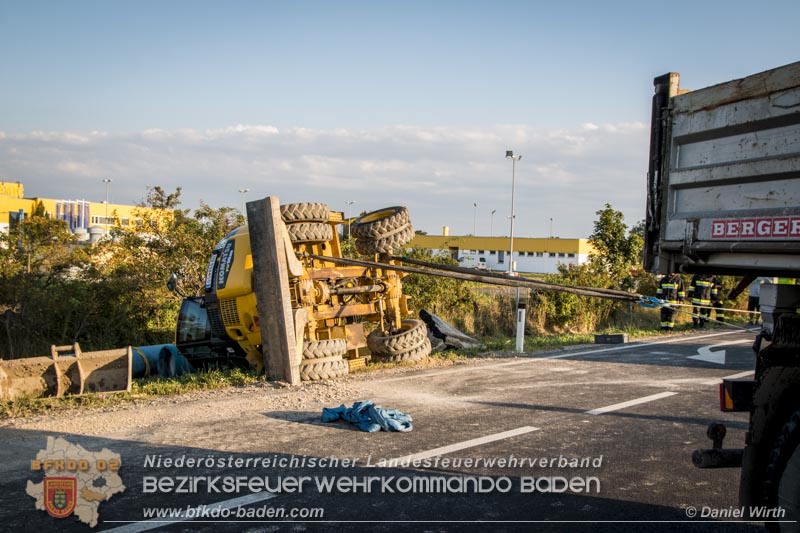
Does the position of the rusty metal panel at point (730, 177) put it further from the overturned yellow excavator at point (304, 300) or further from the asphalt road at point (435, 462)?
the overturned yellow excavator at point (304, 300)

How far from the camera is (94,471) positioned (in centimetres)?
527

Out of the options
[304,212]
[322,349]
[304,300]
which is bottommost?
[322,349]

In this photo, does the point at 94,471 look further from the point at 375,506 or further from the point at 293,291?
the point at 293,291

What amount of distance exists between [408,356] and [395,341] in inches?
13.9

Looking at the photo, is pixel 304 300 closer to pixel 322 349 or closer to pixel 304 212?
pixel 322 349

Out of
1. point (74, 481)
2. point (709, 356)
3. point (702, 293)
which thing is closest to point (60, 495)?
point (74, 481)

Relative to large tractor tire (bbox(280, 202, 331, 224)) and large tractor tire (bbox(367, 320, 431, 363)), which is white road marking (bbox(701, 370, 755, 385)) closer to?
large tractor tire (bbox(367, 320, 431, 363))

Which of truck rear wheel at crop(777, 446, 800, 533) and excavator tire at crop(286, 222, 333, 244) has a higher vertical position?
excavator tire at crop(286, 222, 333, 244)

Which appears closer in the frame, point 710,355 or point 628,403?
point 628,403

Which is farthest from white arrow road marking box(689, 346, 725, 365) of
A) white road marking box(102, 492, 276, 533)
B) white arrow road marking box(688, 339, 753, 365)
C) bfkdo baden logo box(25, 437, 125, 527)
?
bfkdo baden logo box(25, 437, 125, 527)

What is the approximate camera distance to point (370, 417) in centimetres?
682

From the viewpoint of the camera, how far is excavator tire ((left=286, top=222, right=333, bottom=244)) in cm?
998

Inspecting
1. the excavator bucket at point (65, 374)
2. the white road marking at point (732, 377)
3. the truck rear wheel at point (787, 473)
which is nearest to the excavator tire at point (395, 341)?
the excavator bucket at point (65, 374)

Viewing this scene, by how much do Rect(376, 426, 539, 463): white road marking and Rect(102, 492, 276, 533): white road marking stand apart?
1.29 m
